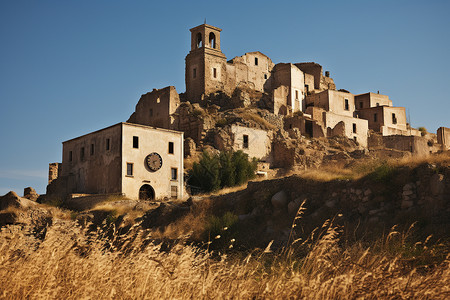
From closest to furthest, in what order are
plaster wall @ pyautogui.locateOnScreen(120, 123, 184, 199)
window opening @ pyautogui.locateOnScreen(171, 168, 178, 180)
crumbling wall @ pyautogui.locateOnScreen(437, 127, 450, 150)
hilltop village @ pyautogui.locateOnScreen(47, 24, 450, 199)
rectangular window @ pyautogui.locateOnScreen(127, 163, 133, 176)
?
plaster wall @ pyautogui.locateOnScreen(120, 123, 184, 199), rectangular window @ pyautogui.locateOnScreen(127, 163, 133, 176), hilltop village @ pyautogui.locateOnScreen(47, 24, 450, 199), window opening @ pyautogui.locateOnScreen(171, 168, 178, 180), crumbling wall @ pyautogui.locateOnScreen(437, 127, 450, 150)

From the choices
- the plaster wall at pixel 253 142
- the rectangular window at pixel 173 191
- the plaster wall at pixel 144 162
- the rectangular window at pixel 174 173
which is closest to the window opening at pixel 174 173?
the rectangular window at pixel 174 173

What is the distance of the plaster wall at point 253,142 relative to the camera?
131 ft

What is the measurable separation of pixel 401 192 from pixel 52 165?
105ft

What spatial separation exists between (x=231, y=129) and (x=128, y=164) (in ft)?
35.8

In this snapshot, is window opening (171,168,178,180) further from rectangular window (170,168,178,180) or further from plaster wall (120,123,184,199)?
plaster wall (120,123,184,199)

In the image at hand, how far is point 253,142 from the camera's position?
4069 cm

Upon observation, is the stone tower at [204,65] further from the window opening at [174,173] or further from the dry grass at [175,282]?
the dry grass at [175,282]

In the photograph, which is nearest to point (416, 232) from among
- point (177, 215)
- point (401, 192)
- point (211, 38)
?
point (401, 192)

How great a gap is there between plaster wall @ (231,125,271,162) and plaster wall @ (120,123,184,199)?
710cm

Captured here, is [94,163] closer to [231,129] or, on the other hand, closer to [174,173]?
[174,173]

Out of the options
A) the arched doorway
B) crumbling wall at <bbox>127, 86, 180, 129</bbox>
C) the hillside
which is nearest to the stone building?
the arched doorway

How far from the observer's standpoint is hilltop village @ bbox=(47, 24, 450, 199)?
32.1m

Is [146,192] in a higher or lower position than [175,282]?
higher

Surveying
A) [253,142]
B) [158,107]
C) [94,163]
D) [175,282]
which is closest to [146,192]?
[94,163]
